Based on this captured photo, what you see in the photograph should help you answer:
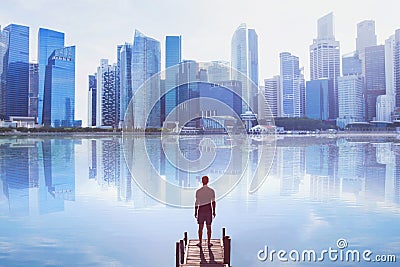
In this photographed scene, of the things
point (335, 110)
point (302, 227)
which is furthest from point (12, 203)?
point (335, 110)

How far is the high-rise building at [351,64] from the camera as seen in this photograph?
67062 mm

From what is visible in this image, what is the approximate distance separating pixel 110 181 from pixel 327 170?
580cm

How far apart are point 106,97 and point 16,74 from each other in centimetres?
2308

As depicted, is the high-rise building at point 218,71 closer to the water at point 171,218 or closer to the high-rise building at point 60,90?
the water at point 171,218

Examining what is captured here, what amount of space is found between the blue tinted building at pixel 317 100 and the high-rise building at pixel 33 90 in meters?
42.3

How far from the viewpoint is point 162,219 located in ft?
18.0

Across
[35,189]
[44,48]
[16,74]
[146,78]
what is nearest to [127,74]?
[146,78]

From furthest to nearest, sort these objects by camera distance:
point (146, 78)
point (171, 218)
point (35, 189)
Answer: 1. point (146, 78)
2. point (35, 189)
3. point (171, 218)

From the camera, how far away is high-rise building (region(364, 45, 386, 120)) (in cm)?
6166

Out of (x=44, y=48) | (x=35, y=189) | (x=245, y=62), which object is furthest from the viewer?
(x=44, y=48)

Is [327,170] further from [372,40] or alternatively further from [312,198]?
[372,40]

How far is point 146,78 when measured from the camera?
948 centimetres

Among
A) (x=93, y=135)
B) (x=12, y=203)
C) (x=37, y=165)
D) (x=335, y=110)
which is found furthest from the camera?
(x=335, y=110)

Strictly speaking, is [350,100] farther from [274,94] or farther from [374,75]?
[274,94]
